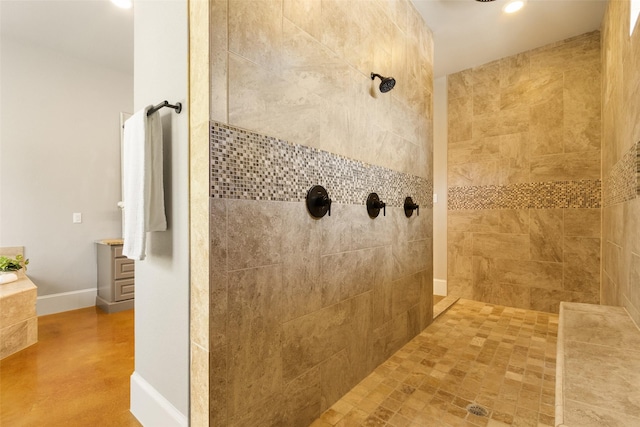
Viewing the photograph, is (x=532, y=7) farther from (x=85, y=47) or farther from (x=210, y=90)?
(x=85, y=47)

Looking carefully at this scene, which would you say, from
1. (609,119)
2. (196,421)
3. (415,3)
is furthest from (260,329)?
(609,119)

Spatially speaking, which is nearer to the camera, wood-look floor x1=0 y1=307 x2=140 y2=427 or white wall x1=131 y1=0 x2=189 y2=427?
white wall x1=131 y1=0 x2=189 y2=427

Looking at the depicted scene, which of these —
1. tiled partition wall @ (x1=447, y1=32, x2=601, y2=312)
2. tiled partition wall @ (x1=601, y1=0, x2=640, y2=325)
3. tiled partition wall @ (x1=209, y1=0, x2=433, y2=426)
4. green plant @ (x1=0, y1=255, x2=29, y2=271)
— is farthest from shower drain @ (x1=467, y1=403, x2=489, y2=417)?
green plant @ (x1=0, y1=255, x2=29, y2=271)

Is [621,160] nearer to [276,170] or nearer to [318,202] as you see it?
[318,202]

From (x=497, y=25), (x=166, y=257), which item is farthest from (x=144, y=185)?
(x=497, y=25)

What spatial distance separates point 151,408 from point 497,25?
4126mm

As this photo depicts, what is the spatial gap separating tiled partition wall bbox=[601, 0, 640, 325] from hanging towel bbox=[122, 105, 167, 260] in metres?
2.39

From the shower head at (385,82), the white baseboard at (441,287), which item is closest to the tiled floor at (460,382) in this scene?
the white baseboard at (441,287)

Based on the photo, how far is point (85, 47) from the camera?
132 inches

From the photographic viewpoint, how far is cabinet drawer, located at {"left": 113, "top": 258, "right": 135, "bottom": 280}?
346 centimetres

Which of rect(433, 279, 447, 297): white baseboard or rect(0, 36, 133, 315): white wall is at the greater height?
rect(0, 36, 133, 315): white wall

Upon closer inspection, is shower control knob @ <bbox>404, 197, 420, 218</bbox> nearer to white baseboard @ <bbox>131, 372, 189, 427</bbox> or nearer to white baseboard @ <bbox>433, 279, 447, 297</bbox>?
white baseboard @ <bbox>433, 279, 447, 297</bbox>

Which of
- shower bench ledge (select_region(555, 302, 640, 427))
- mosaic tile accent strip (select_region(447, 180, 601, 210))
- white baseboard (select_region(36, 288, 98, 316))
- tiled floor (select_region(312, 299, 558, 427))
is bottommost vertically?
tiled floor (select_region(312, 299, 558, 427))

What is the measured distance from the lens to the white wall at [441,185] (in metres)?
4.03
